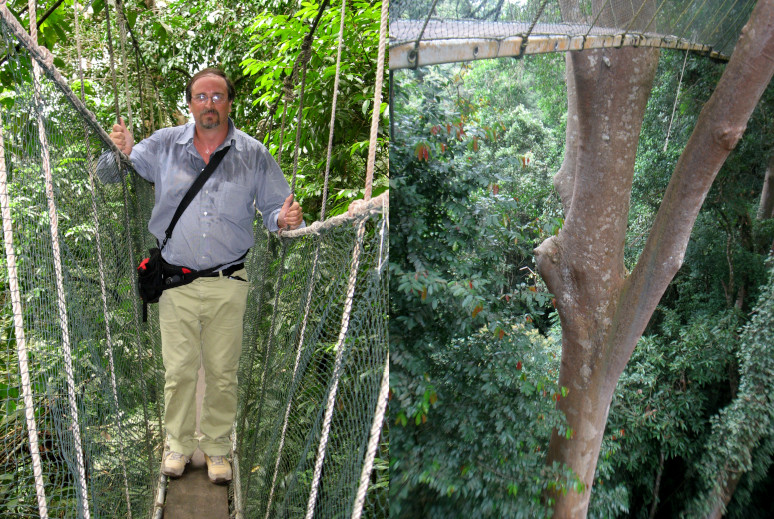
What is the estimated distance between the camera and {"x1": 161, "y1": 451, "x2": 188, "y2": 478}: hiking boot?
140 cm

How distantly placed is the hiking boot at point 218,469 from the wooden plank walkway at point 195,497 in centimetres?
3

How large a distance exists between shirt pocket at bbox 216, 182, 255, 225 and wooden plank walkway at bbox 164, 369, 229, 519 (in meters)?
0.66

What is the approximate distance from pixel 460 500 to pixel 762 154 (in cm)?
143

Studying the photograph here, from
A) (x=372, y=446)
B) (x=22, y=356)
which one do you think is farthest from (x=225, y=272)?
(x=372, y=446)

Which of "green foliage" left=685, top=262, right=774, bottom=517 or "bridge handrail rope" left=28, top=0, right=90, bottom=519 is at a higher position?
"bridge handrail rope" left=28, top=0, right=90, bottom=519

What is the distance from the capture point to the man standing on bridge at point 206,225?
1309mm

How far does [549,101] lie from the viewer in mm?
1993

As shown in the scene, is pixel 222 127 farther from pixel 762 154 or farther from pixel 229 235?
pixel 762 154

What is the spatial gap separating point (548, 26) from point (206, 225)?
86 centimetres

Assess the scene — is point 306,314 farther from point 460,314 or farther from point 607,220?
point 607,220

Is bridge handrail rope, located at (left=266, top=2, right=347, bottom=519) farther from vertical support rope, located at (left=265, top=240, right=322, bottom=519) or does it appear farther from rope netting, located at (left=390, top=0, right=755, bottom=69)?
rope netting, located at (left=390, top=0, right=755, bottom=69)

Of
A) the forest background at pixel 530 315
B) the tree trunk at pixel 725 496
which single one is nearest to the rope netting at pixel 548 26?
the forest background at pixel 530 315

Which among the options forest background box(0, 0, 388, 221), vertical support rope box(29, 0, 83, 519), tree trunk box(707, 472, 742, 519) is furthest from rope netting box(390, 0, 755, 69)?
tree trunk box(707, 472, 742, 519)

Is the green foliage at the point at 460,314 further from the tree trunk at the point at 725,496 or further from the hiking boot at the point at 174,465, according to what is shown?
the tree trunk at the point at 725,496
